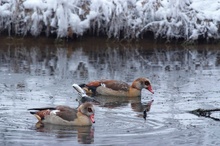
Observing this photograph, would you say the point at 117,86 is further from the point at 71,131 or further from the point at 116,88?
the point at 71,131

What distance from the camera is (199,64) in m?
21.6

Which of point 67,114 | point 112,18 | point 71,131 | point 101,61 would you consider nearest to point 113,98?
point 67,114

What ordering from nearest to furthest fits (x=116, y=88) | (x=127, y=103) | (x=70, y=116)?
(x=70, y=116) < (x=127, y=103) < (x=116, y=88)

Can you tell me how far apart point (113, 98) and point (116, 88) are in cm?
27

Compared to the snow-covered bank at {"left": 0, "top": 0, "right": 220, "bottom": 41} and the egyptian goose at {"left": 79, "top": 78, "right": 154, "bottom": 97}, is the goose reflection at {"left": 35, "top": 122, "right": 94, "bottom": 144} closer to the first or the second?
the egyptian goose at {"left": 79, "top": 78, "right": 154, "bottom": 97}

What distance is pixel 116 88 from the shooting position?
54.2 feet

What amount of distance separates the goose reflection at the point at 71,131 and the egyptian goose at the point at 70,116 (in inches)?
3.3

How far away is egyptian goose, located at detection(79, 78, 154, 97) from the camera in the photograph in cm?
1648

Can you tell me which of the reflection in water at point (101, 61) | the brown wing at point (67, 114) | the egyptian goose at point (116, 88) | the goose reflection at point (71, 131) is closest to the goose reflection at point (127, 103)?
the egyptian goose at point (116, 88)

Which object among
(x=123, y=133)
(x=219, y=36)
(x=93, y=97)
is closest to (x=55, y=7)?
(x=219, y=36)

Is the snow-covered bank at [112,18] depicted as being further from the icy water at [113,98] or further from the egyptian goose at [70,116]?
the egyptian goose at [70,116]

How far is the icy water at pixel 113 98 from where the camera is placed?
12094mm

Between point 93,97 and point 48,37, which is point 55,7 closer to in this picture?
point 48,37

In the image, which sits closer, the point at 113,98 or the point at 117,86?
the point at 113,98
